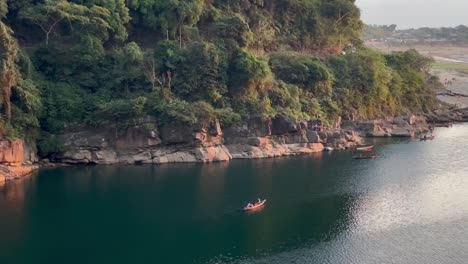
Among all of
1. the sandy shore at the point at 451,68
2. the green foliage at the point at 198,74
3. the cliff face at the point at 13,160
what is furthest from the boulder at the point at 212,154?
the sandy shore at the point at 451,68

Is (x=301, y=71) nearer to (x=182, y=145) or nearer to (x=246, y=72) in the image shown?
(x=246, y=72)

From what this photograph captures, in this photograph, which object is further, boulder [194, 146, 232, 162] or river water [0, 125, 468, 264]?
boulder [194, 146, 232, 162]

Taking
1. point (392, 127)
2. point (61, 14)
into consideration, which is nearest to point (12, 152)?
point (61, 14)

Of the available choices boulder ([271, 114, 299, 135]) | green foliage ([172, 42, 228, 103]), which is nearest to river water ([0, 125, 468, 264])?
boulder ([271, 114, 299, 135])

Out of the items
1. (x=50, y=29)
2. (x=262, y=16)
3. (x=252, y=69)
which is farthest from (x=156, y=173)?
(x=262, y=16)

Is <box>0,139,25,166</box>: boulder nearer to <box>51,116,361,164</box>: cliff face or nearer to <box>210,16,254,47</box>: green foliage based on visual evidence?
<box>51,116,361,164</box>: cliff face

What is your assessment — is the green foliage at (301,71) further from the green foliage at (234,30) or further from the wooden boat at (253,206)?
the wooden boat at (253,206)
